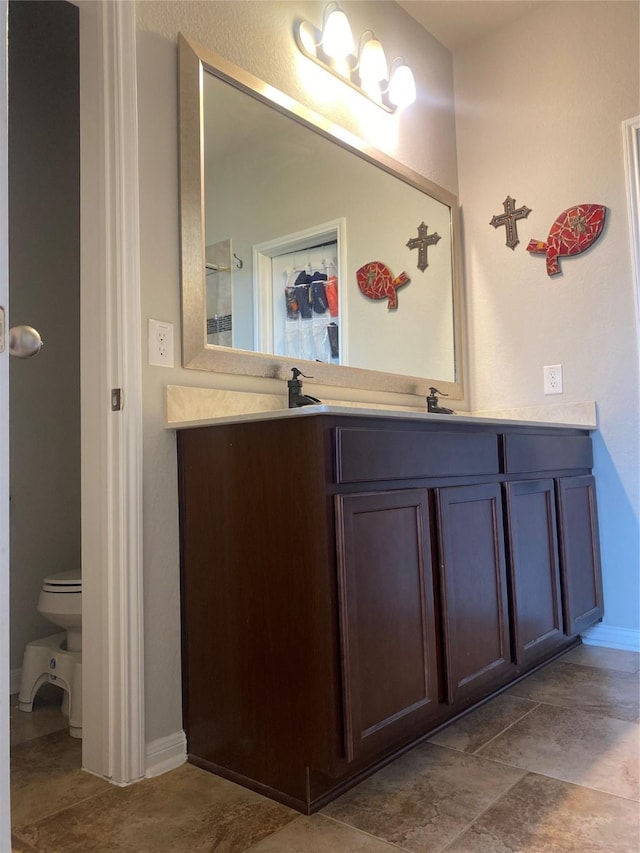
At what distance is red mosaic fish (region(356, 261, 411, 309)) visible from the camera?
248 centimetres

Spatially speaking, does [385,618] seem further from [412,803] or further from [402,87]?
[402,87]

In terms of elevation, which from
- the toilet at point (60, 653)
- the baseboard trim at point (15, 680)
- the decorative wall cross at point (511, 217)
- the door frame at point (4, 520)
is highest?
the decorative wall cross at point (511, 217)

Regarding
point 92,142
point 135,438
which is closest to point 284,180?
point 92,142

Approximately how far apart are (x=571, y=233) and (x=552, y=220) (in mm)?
112

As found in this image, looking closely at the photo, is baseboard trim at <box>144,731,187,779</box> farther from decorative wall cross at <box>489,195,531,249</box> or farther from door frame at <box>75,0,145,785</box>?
decorative wall cross at <box>489,195,531,249</box>

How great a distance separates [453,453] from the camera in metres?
1.72

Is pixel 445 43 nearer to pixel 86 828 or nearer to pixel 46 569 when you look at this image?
pixel 46 569

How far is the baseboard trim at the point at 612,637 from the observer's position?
2428mm

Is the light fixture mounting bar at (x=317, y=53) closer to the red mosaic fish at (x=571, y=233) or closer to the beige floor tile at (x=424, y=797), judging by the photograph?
the red mosaic fish at (x=571, y=233)

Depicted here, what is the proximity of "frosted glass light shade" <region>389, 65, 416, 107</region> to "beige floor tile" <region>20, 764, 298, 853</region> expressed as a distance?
2481mm

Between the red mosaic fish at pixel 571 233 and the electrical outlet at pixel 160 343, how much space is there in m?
1.74

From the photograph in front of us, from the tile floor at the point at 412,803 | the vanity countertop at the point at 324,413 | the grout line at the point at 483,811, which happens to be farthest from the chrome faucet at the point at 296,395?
the grout line at the point at 483,811

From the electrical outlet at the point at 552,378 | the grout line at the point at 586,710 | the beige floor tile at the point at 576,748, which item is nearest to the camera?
the beige floor tile at the point at 576,748

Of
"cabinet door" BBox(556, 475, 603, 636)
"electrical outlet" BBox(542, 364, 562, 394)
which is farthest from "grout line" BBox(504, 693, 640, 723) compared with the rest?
"electrical outlet" BBox(542, 364, 562, 394)
